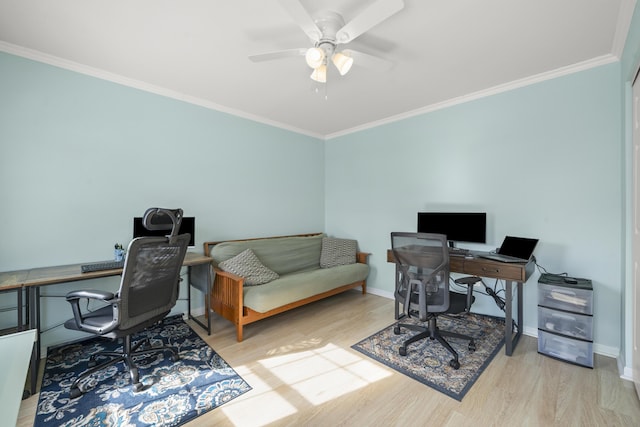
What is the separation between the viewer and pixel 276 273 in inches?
135

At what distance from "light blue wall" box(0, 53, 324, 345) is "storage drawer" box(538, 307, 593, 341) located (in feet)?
10.7

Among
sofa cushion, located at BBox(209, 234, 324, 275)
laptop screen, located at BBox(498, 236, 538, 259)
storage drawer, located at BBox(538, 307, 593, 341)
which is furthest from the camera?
sofa cushion, located at BBox(209, 234, 324, 275)

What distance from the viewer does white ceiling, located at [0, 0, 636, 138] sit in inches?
69.3

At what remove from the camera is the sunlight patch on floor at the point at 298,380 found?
1728 millimetres

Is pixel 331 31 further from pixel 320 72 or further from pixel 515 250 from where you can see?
pixel 515 250

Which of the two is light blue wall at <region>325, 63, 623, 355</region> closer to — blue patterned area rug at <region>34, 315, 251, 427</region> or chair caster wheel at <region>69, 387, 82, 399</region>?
blue patterned area rug at <region>34, 315, 251, 427</region>

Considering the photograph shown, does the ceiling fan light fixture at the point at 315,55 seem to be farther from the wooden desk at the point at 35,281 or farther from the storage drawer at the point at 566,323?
the storage drawer at the point at 566,323

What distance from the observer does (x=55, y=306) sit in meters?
2.40

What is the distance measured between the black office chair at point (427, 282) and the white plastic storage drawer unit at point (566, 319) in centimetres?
61

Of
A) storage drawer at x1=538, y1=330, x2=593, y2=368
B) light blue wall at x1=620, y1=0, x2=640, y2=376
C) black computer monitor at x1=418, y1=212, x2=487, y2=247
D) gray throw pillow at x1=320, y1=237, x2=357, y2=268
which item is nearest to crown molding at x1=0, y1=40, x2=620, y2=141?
light blue wall at x1=620, y1=0, x2=640, y2=376

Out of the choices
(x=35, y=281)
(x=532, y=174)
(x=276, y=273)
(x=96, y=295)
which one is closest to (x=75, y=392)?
(x=96, y=295)

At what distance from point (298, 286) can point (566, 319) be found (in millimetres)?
2413

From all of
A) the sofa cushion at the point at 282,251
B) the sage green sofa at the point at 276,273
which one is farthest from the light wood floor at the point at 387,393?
the sofa cushion at the point at 282,251

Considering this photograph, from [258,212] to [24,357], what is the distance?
2953 mm
